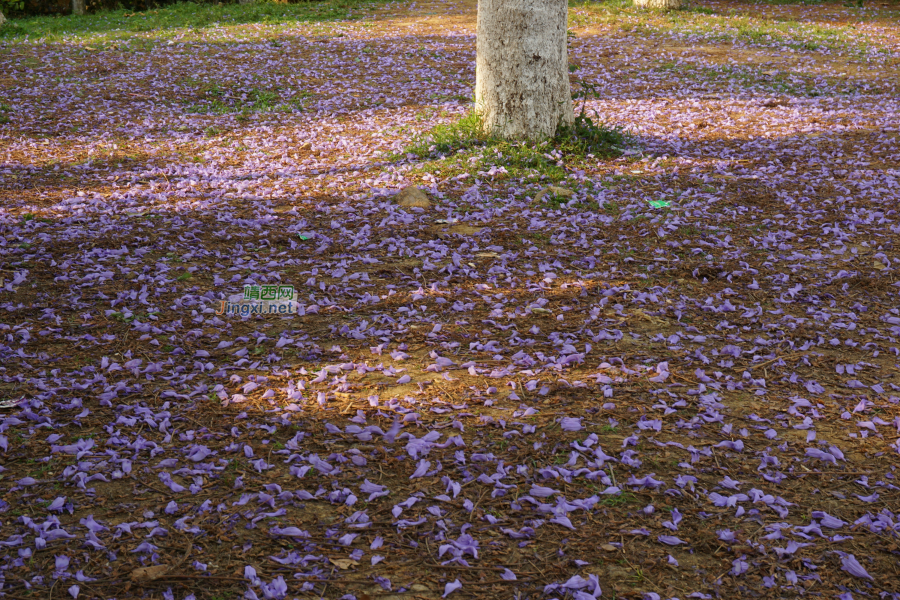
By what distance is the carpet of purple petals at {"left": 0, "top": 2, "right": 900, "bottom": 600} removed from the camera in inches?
117

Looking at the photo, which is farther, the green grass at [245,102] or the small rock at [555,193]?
the green grass at [245,102]

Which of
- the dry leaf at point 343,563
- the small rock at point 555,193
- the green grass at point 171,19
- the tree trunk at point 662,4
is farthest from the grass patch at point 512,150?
the tree trunk at point 662,4

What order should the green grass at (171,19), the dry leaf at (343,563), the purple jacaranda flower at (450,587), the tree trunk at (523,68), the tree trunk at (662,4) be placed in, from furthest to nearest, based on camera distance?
the tree trunk at (662,4) < the green grass at (171,19) < the tree trunk at (523,68) < the dry leaf at (343,563) < the purple jacaranda flower at (450,587)

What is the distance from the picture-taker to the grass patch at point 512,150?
819 centimetres

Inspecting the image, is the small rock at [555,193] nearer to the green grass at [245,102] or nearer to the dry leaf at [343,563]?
the dry leaf at [343,563]

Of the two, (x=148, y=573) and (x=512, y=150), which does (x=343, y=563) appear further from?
(x=512, y=150)

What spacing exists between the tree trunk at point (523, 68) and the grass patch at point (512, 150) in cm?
16

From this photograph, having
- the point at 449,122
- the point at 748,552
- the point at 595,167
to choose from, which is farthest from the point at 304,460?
the point at 449,122

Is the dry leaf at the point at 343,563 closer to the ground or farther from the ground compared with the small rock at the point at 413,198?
closer to the ground

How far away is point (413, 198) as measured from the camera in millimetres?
7367

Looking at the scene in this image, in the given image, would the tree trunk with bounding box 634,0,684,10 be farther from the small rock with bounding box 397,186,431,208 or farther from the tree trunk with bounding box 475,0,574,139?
the small rock with bounding box 397,186,431,208

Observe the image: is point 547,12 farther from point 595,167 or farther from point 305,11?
point 305,11

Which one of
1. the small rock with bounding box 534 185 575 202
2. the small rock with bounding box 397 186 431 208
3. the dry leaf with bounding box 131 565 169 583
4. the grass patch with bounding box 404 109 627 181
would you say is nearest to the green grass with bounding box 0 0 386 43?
the grass patch with bounding box 404 109 627 181

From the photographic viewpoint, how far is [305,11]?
2153 centimetres
